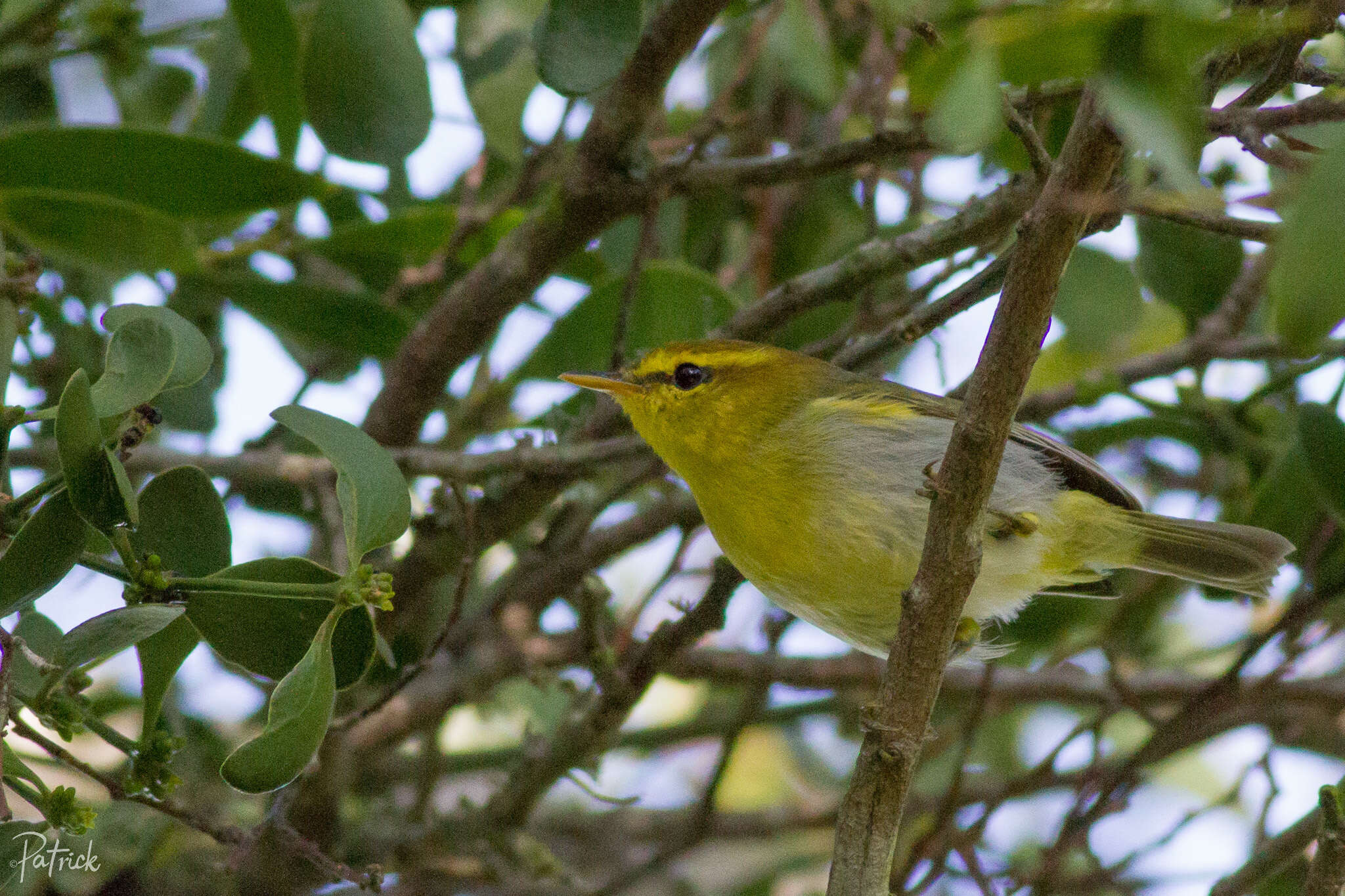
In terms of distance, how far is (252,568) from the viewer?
164 cm

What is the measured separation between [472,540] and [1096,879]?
6.33 feet

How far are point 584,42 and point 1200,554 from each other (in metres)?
2.02

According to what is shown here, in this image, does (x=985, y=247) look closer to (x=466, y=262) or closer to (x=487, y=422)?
(x=466, y=262)

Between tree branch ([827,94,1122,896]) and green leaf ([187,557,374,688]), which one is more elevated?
tree branch ([827,94,1122,896])

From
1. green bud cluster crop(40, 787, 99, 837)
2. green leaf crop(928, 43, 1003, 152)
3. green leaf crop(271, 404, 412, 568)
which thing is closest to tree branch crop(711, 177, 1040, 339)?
green leaf crop(271, 404, 412, 568)

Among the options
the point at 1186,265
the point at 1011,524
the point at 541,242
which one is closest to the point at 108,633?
the point at 541,242

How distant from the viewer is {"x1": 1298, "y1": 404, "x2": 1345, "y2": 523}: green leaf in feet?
8.57

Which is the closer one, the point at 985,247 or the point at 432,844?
the point at 985,247

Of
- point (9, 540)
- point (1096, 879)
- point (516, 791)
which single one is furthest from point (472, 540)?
point (1096, 879)

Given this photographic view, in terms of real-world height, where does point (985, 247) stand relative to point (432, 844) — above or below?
above

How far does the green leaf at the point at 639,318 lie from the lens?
10.4 ft

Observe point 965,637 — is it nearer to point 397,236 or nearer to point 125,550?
point 397,236

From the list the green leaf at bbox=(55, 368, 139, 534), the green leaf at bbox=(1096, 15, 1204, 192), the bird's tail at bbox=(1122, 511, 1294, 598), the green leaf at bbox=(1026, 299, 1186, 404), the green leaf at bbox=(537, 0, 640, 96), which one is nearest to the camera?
the green leaf at bbox=(1096, 15, 1204, 192)

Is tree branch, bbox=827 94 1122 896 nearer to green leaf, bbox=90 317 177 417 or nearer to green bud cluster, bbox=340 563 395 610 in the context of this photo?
green bud cluster, bbox=340 563 395 610
